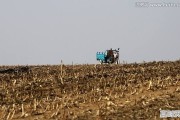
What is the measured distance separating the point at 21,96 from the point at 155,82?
17.9 ft

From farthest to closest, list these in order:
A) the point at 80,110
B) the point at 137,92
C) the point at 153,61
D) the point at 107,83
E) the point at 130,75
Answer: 1. the point at 153,61
2. the point at 130,75
3. the point at 107,83
4. the point at 137,92
5. the point at 80,110

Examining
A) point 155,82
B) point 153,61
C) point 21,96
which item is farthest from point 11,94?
point 153,61

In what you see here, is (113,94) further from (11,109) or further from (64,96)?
(11,109)

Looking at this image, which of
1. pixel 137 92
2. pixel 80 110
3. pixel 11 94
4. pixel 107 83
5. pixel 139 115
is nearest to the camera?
pixel 139 115

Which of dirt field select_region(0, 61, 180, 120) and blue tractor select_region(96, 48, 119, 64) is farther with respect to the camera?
blue tractor select_region(96, 48, 119, 64)

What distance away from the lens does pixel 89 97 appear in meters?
16.2

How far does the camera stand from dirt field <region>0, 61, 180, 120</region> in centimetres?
1373

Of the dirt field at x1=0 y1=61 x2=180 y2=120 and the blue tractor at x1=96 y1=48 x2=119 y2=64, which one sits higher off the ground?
the blue tractor at x1=96 y1=48 x2=119 y2=64

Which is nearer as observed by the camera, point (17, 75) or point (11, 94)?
point (11, 94)

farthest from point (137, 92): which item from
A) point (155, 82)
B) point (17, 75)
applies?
point (17, 75)

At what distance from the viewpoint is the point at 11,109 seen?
14773 mm

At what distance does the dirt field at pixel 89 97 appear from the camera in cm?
1373

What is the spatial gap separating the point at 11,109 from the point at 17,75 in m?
9.71

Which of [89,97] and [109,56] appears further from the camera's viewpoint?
[109,56]
